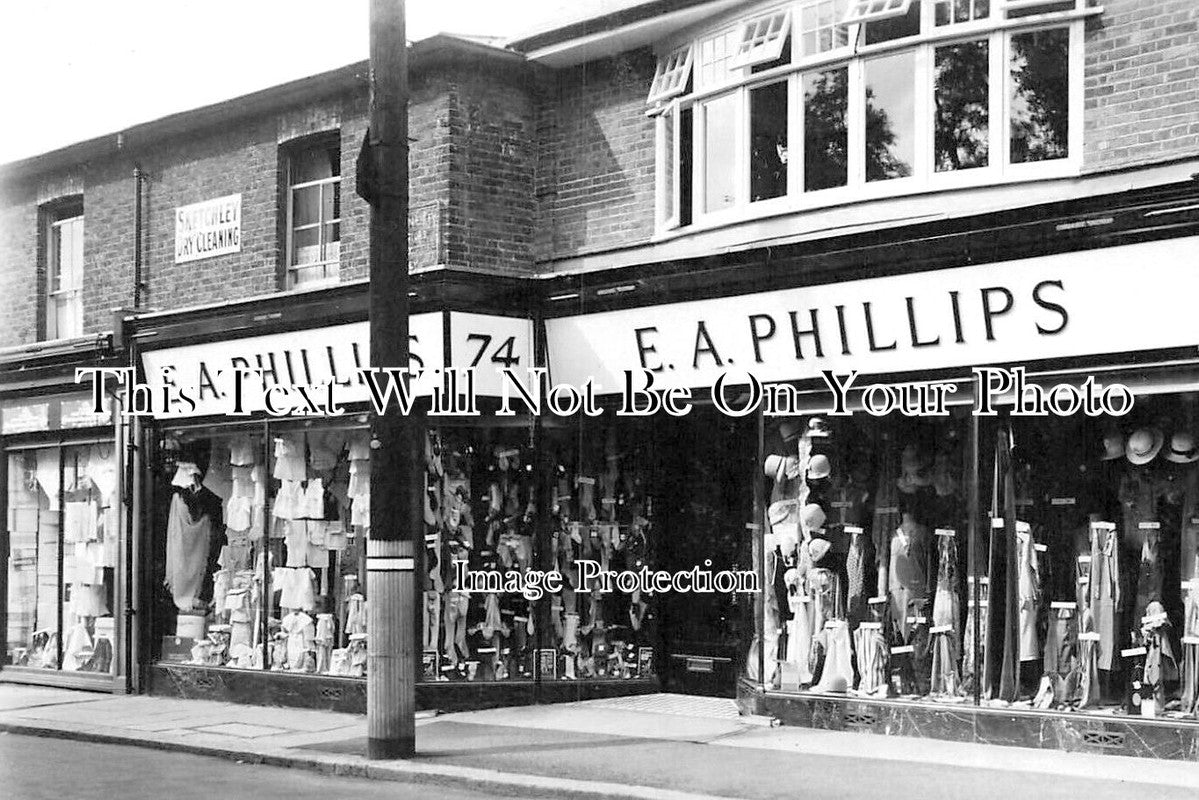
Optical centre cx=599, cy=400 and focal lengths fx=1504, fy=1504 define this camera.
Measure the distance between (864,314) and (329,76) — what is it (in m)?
5.86

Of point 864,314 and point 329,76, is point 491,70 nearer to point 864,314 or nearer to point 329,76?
point 329,76

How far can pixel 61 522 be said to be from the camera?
1736 centimetres

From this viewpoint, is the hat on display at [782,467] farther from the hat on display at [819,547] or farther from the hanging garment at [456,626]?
the hanging garment at [456,626]

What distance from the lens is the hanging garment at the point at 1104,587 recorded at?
1119 cm

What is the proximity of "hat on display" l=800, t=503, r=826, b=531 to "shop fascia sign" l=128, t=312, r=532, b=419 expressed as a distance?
10.2 ft

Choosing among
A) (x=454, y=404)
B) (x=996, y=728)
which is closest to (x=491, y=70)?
(x=454, y=404)

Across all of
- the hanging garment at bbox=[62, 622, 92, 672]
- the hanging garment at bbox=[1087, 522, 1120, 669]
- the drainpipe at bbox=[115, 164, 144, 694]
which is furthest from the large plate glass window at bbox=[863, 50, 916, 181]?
the hanging garment at bbox=[62, 622, 92, 672]

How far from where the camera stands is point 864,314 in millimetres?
11930

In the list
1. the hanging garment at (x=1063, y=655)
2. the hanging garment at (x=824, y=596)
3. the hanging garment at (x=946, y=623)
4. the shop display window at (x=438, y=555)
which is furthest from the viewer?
the shop display window at (x=438, y=555)

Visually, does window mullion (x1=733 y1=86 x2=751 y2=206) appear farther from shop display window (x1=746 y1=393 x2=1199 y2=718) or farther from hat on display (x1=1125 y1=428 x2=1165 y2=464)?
hat on display (x1=1125 y1=428 x2=1165 y2=464)

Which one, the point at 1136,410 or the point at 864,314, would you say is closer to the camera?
the point at 1136,410

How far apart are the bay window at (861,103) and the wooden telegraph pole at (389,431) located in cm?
330

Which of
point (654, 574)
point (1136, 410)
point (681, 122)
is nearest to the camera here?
point (1136, 410)

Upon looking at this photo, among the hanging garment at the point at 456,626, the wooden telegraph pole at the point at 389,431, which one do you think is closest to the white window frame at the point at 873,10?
the wooden telegraph pole at the point at 389,431
